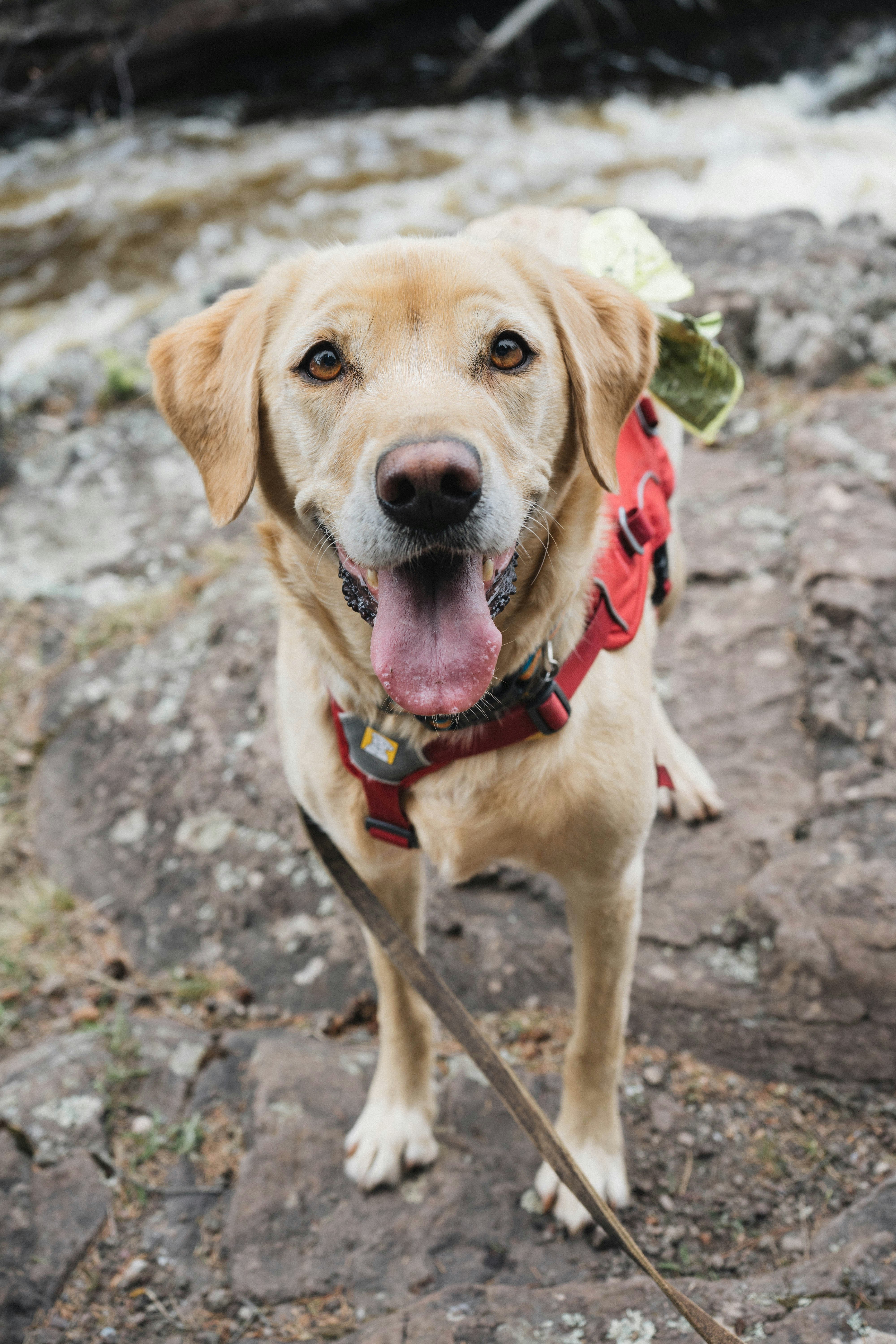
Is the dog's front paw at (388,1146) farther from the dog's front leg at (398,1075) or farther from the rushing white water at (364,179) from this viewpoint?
the rushing white water at (364,179)

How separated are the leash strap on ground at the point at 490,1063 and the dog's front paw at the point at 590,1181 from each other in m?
0.13

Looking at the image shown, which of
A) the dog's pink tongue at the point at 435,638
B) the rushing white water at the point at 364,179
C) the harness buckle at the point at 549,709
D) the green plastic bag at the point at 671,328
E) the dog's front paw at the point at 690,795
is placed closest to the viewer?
the dog's pink tongue at the point at 435,638

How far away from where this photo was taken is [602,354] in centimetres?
220

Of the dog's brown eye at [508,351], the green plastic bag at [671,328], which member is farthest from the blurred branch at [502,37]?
the dog's brown eye at [508,351]

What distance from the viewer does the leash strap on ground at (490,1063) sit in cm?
177

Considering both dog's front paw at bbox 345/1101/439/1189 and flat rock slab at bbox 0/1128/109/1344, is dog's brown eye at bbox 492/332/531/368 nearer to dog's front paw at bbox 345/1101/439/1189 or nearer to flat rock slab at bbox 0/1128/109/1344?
dog's front paw at bbox 345/1101/439/1189

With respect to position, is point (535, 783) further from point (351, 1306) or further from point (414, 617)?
point (351, 1306)

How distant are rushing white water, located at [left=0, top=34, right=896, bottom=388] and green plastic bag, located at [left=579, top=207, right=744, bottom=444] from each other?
4.95 meters

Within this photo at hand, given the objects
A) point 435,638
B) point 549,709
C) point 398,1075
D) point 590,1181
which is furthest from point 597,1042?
point 435,638

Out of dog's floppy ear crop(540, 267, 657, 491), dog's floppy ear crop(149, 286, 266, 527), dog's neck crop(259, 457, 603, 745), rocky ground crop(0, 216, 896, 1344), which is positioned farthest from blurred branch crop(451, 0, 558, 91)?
dog's neck crop(259, 457, 603, 745)

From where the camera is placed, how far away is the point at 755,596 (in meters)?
3.67

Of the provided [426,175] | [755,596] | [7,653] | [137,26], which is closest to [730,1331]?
[755,596]

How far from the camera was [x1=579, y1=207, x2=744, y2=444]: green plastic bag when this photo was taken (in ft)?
9.29

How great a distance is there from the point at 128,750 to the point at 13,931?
786 millimetres
